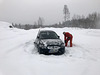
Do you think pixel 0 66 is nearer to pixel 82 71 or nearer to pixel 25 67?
pixel 25 67

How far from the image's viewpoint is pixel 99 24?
58.8 metres

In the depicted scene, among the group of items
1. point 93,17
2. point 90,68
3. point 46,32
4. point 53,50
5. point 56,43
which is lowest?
point 90,68

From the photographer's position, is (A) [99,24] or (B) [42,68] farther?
(A) [99,24]

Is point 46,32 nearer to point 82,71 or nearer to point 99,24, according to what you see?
point 82,71

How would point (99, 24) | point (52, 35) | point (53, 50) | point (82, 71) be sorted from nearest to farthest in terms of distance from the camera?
point (82, 71), point (53, 50), point (52, 35), point (99, 24)

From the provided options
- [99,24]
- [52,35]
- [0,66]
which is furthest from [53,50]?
[99,24]

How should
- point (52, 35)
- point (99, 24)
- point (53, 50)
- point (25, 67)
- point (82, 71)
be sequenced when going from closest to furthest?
point (82, 71), point (25, 67), point (53, 50), point (52, 35), point (99, 24)

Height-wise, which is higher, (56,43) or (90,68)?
(56,43)

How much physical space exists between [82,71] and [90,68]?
47 cm

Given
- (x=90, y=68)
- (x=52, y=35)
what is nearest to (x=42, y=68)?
(x=90, y=68)

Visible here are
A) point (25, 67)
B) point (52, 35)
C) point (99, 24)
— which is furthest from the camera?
point (99, 24)

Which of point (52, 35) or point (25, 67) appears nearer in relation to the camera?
point (25, 67)

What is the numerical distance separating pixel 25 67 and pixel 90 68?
2.56 m

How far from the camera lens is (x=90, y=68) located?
3.51 metres
